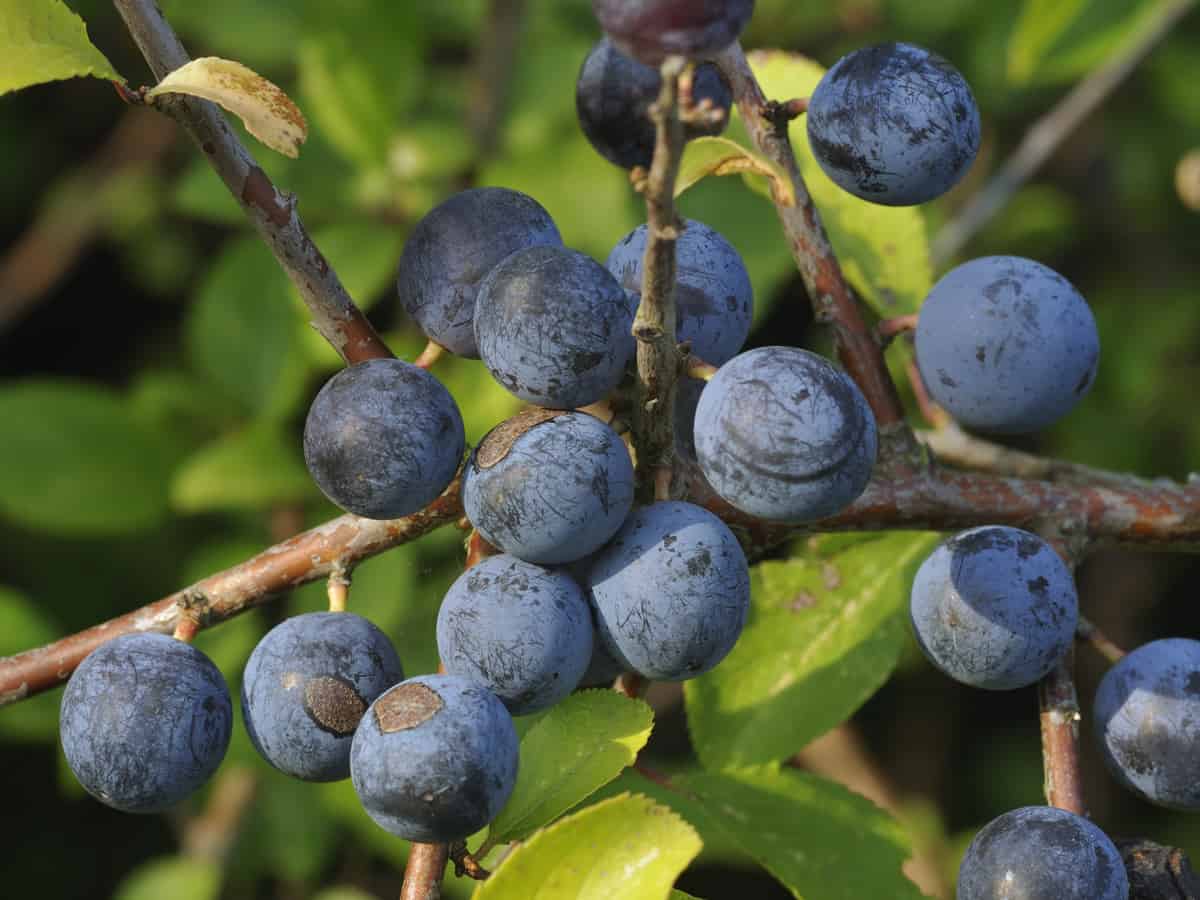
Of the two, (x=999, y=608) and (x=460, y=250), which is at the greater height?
(x=460, y=250)

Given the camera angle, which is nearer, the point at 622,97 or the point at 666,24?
the point at 666,24

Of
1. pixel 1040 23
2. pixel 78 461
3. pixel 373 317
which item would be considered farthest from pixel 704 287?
pixel 373 317

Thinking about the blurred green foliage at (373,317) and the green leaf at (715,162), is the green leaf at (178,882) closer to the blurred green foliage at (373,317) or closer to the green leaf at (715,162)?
the blurred green foliage at (373,317)

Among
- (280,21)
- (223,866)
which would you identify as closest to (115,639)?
(223,866)

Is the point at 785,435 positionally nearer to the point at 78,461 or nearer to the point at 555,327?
the point at 555,327

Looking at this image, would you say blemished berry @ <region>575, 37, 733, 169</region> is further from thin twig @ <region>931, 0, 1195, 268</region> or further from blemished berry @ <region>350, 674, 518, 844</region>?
thin twig @ <region>931, 0, 1195, 268</region>

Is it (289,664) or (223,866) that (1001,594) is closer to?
(289,664)
